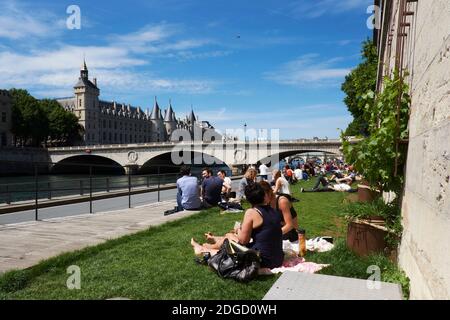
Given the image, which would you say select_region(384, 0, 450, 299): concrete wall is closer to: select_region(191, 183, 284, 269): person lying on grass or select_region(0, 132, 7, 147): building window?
select_region(191, 183, 284, 269): person lying on grass

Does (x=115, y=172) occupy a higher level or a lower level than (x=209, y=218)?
lower

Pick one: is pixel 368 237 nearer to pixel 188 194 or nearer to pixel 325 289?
pixel 325 289

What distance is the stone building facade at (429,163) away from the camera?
285cm

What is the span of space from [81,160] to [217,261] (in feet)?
260

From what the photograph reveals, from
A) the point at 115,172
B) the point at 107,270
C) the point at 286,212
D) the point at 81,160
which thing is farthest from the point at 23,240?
the point at 81,160

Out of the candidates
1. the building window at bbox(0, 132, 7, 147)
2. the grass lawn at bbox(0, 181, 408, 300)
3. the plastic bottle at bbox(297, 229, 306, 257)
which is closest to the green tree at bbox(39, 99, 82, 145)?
the building window at bbox(0, 132, 7, 147)

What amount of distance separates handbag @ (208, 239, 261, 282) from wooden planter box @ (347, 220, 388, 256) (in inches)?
61.5

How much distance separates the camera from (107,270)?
16.7 ft

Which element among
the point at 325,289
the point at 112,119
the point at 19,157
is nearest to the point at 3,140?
the point at 19,157

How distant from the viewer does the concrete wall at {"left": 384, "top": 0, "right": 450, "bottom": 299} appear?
285cm

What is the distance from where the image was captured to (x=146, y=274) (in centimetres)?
492
